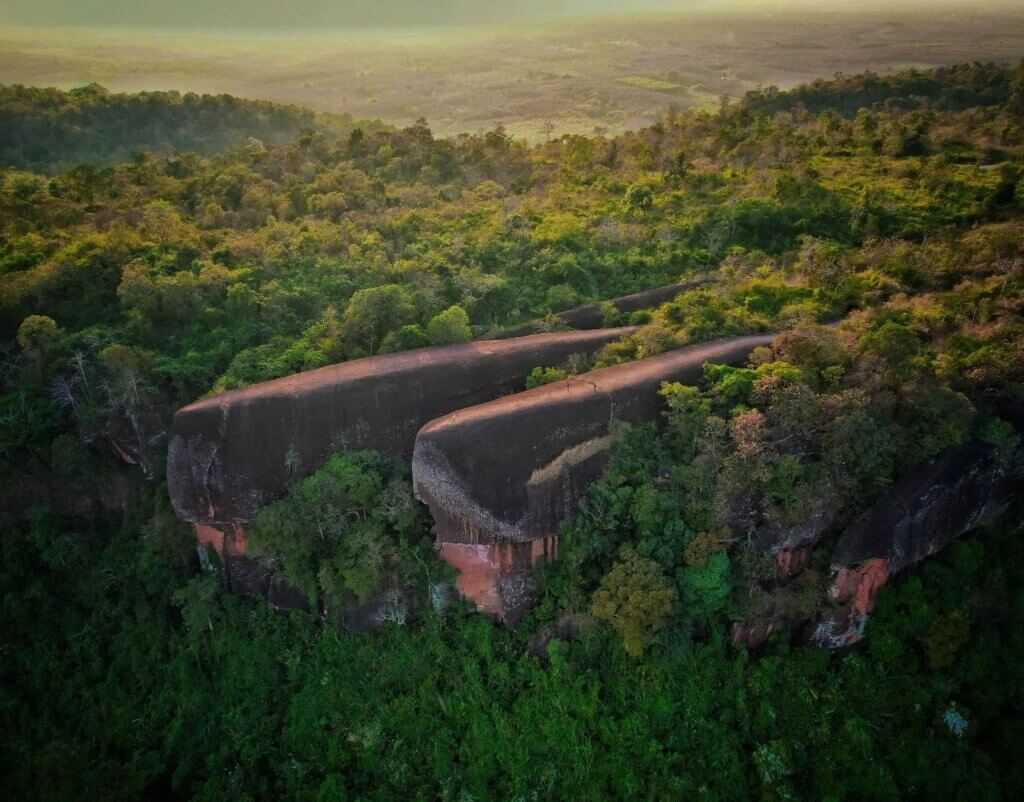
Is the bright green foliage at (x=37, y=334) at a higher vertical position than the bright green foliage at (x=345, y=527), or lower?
higher

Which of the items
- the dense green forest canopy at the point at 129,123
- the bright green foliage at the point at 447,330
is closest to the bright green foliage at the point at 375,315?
the bright green foliage at the point at 447,330

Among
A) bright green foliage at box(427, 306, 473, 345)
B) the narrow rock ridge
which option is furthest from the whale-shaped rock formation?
bright green foliage at box(427, 306, 473, 345)

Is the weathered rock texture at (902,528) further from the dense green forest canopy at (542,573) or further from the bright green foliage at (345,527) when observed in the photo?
the bright green foliage at (345,527)

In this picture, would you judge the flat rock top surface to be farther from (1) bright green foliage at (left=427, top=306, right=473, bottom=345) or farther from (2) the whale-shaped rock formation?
(2) the whale-shaped rock formation

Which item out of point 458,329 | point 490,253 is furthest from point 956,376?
point 490,253

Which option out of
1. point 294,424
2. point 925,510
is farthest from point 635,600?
point 294,424

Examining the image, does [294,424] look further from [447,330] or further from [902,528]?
[902,528]
